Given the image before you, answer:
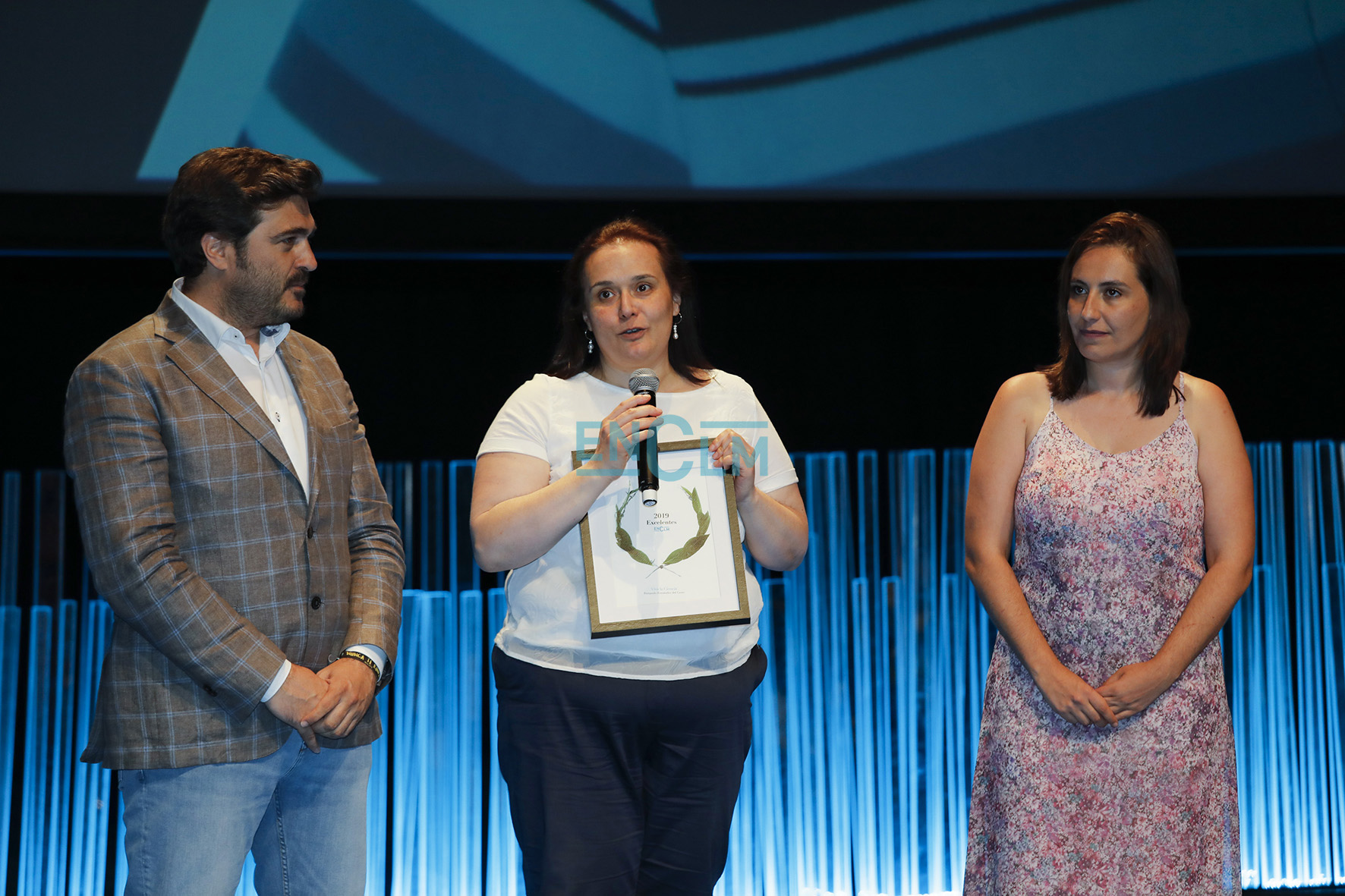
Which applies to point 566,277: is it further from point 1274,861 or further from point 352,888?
point 1274,861

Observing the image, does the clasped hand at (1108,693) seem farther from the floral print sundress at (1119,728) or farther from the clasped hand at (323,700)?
the clasped hand at (323,700)

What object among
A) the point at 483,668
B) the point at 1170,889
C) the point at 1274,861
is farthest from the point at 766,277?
the point at 1274,861

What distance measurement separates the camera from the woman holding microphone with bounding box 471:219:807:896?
1.69 metres

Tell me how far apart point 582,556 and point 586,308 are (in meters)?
0.42

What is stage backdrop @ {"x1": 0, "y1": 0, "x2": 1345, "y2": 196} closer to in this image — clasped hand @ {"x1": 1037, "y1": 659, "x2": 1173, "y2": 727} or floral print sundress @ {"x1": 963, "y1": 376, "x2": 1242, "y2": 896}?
floral print sundress @ {"x1": 963, "y1": 376, "x2": 1242, "y2": 896}

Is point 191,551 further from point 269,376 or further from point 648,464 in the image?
point 648,464

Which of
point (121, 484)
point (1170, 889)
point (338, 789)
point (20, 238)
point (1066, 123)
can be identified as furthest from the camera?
point (1066, 123)

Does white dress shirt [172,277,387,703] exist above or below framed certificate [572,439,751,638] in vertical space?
above

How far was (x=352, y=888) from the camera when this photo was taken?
1720 mm

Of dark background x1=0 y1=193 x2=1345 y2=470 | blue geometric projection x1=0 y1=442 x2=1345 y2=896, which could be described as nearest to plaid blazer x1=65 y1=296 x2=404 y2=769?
dark background x1=0 y1=193 x2=1345 y2=470

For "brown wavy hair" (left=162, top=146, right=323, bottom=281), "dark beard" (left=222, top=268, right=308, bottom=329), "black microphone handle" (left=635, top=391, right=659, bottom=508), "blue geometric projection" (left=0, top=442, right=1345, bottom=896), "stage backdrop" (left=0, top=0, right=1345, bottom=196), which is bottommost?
"blue geometric projection" (left=0, top=442, right=1345, bottom=896)

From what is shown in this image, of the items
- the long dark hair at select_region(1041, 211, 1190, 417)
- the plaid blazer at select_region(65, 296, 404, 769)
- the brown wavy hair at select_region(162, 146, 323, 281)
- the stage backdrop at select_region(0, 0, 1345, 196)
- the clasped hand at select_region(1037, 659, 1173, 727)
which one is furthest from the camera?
the stage backdrop at select_region(0, 0, 1345, 196)

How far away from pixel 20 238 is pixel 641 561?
1.69 meters

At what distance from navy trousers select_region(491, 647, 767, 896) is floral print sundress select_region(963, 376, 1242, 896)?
0.54 meters
